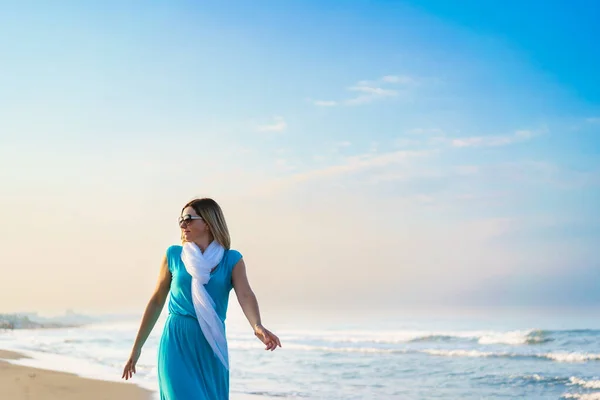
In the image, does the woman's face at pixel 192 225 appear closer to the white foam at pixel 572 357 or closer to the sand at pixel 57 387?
the sand at pixel 57 387

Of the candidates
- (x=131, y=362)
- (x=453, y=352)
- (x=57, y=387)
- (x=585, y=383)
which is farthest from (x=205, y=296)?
(x=453, y=352)

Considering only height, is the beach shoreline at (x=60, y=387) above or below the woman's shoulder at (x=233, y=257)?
below

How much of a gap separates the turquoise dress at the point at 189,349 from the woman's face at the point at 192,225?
0.43 feet

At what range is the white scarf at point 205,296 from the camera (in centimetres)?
391

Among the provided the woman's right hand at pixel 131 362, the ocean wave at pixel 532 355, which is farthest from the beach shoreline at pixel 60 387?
the ocean wave at pixel 532 355

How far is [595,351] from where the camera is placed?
1916cm

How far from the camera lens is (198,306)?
392cm

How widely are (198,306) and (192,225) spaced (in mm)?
409

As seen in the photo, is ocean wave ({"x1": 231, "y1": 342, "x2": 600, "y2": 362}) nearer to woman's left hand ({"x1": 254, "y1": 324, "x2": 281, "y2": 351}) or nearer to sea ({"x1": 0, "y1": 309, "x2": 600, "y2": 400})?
sea ({"x1": 0, "y1": 309, "x2": 600, "y2": 400})

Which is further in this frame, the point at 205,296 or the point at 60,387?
the point at 60,387

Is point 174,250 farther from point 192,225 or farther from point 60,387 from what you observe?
point 60,387

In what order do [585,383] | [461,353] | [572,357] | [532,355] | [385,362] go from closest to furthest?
[585,383]
[385,362]
[572,357]
[532,355]
[461,353]

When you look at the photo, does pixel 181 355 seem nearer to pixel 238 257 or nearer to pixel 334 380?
pixel 238 257

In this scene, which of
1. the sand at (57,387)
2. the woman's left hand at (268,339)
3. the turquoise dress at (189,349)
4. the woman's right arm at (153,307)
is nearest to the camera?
the woman's left hand at (268,339)
